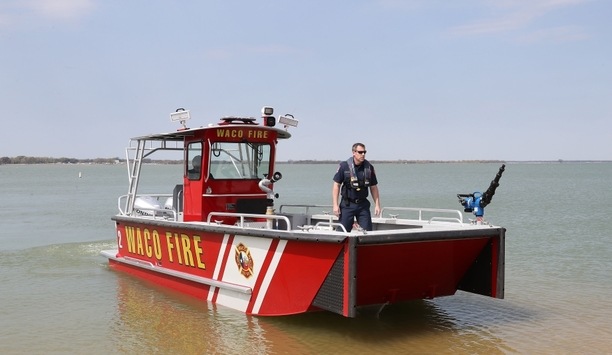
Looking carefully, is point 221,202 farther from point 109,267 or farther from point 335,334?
point 109,267

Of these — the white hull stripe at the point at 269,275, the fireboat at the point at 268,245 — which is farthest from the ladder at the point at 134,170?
the white hull stripe at the point at 269,275

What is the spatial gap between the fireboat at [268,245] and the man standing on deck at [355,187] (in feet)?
0.92

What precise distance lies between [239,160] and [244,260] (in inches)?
86.5

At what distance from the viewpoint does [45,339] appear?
8.02m

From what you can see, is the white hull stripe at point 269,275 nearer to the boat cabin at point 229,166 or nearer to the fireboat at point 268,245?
the fireboat at point 268,245

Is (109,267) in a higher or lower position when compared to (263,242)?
lower

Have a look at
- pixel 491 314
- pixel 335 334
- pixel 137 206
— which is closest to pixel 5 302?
pixel 137 206

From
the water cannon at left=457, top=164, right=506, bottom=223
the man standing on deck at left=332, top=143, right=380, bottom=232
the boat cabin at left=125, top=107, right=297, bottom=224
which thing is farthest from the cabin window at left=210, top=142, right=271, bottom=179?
the water cannon at left=457, top=164, right=506, bottom=223

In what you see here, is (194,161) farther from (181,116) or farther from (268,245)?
(268,245)

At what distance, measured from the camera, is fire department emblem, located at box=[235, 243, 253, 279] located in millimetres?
8047

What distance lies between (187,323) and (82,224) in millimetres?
15749

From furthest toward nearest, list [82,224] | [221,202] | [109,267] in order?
[82,224]
[109,267]
[221,202]

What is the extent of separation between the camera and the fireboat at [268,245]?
6.94 meters

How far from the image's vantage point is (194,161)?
9.93 meters
